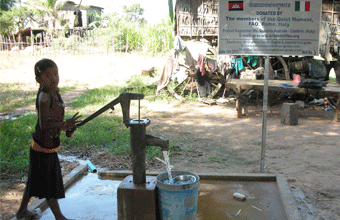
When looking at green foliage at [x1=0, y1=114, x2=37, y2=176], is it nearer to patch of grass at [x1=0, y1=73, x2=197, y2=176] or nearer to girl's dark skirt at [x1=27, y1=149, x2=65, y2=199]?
patch of grass at [x1=0, y1=73, x2=197, y2=176]

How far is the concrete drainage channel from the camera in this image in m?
2.67

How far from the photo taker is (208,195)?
302 cm

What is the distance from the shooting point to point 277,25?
346 centimetres

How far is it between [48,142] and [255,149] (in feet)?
11.8

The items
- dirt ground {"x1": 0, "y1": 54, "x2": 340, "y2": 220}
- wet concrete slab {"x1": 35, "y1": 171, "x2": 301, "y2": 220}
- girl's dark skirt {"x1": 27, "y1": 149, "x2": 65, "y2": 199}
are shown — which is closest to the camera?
girl's dark skirt {"x1": 27, "y1": 149, "x2": 65, "y2": 199}

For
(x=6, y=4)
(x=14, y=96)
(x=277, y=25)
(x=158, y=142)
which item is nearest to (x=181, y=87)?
(x=14, y=96)

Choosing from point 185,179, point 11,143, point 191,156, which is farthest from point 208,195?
point 11,143

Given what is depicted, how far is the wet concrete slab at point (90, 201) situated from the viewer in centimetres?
268

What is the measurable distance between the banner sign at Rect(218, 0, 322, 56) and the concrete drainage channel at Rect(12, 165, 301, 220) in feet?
4.90

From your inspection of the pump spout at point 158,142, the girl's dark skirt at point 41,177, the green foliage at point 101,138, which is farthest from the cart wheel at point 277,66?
the girl's dark skirt at point 41,177

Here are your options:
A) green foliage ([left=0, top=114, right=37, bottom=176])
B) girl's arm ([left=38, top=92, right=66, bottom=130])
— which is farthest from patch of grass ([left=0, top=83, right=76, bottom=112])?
girl's arm ([left=38, top=92, right=66, bottom=130])

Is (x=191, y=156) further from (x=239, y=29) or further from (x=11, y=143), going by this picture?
(x=11, y=143)

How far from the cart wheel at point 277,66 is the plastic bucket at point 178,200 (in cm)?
807

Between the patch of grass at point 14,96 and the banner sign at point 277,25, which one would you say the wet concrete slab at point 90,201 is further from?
the patch of grass at point 14,96
